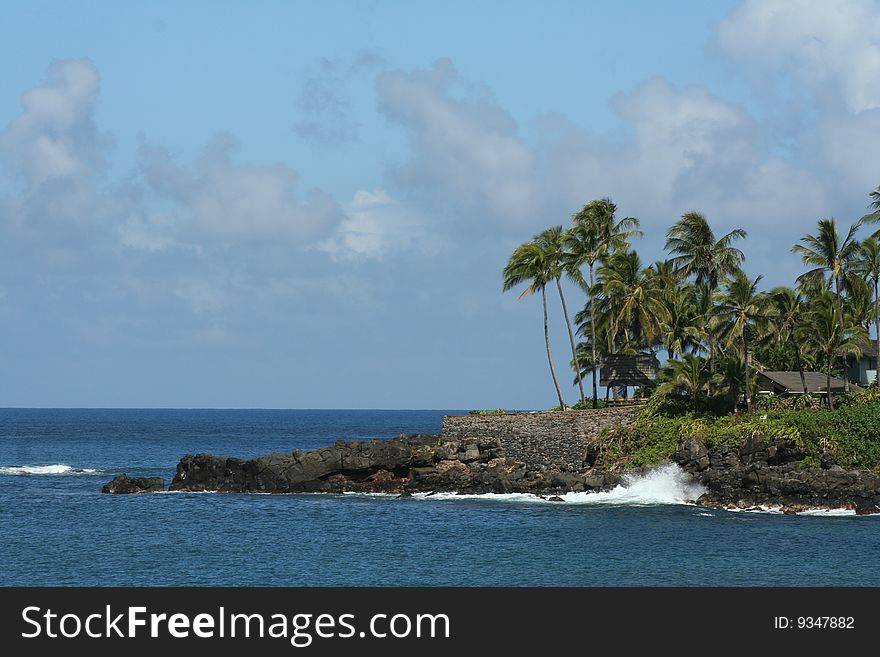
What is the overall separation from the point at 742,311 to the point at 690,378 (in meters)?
5.03

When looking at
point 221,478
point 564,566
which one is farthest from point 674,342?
point 564,566

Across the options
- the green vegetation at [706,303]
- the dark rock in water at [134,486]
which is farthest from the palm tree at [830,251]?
the dark rock in water at [134,486]

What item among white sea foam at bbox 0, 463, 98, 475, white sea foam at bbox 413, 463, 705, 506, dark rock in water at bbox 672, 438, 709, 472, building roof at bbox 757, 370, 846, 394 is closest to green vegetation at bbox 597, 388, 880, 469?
dark rock in water at bbox 672, 438, 709, 472

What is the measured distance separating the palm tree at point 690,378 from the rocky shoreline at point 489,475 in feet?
14.7

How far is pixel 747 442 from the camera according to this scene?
185 feet

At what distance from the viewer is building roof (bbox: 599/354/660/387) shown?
71750 millimetres

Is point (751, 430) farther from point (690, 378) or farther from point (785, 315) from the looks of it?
point (785, 315)

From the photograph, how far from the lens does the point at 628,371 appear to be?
7212 cm

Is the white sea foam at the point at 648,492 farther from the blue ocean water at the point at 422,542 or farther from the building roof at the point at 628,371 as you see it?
the building roof at the point at 628,371

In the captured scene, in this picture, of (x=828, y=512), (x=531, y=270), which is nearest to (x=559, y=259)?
(x=531, y=270)

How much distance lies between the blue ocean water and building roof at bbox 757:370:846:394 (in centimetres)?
1334

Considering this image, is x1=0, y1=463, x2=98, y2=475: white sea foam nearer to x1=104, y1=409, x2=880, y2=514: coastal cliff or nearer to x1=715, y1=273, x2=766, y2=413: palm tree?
x1=104, y1=409, x2=880, y2=514: coastal cliff
